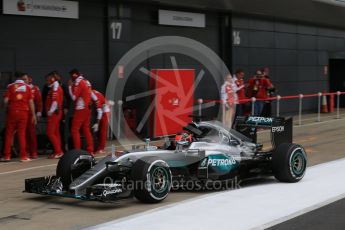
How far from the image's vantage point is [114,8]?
1611 cm

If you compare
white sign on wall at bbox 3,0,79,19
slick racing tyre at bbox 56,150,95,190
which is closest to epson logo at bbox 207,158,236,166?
slick racing tyre at bbox 56,150,95,190

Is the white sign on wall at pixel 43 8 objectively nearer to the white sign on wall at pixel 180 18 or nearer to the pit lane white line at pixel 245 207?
the white sign on wall at pixel 180 18

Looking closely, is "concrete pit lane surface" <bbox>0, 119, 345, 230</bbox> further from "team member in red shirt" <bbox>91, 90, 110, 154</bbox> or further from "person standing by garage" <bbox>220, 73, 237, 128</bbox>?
"person standing by garage" <bbox>220, 73, 237, 128</bbox>

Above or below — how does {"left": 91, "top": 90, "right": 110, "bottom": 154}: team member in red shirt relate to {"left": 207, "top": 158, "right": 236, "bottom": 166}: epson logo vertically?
above

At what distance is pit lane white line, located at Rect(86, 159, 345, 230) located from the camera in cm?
666

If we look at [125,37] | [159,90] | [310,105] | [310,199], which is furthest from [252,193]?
[310,105]

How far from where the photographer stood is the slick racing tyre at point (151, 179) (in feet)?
24.2

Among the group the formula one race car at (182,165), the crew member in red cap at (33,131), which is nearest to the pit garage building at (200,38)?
the crew member in red cap at (33,131)

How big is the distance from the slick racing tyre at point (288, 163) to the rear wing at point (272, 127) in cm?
50

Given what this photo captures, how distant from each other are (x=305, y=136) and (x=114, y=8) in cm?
621

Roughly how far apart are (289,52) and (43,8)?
12612mm

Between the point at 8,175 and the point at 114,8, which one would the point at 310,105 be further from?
the point at 8,175

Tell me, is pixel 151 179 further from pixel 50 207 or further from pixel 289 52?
pixel 289 52

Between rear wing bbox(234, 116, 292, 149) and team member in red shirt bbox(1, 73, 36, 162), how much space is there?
447cm
